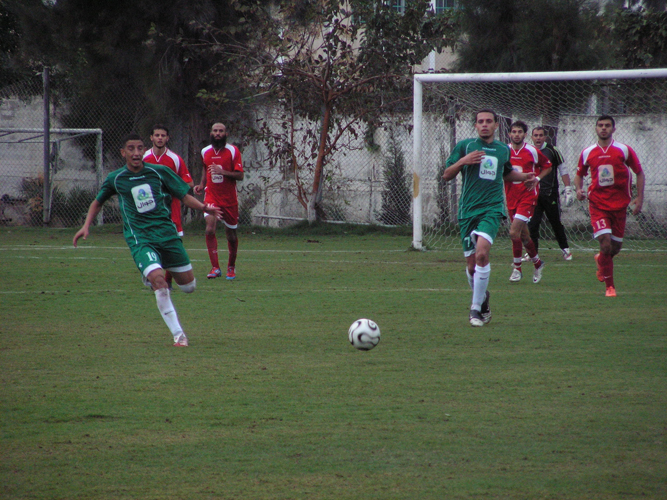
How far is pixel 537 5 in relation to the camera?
16844 millimetres

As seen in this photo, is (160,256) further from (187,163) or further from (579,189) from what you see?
(187,163)

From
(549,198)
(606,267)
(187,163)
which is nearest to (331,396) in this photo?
(606,267)

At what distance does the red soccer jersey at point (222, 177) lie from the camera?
436 inches

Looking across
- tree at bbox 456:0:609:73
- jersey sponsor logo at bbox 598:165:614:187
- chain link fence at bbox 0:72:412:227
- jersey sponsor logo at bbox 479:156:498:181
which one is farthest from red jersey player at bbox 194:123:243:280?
tree at bbox 456:0:609:73

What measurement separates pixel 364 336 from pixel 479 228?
6.52 feet

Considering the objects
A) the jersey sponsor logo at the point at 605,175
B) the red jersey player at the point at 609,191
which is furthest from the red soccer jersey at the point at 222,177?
the jersey sponsor logo at the point at 605,175

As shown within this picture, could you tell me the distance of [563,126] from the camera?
58.3 ft

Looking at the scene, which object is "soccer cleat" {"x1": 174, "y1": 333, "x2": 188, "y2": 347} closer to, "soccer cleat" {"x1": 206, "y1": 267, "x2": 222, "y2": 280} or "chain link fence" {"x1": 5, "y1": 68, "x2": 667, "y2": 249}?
"soccer cleat" {"x1": 206, "y1": 267, "x2": 222, "y2": 280}

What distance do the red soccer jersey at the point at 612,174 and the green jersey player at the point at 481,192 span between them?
6.23 ft

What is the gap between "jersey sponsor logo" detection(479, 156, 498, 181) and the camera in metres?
7.35

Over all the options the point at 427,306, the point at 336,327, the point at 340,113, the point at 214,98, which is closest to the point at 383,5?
the point at 340,113

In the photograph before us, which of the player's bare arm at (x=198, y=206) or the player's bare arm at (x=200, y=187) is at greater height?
the player's bare arm at (x=200, y=187)

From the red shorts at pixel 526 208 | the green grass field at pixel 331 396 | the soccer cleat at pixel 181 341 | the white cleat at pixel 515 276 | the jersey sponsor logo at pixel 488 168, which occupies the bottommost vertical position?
the green grass field at pixel 331 396

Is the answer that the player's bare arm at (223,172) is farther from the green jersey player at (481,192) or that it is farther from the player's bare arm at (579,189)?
the player's bare arm at (579,189)
